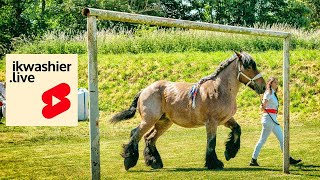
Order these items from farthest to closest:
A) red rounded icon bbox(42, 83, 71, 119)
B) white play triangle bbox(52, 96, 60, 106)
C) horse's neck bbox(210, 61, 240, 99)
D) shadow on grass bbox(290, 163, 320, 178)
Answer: white play triangle bbox(52, 96, 60, 106) → red rounded icon bbox(42, 83, 71, 119) → horse's neck bbox(210, 61, 240, 99) → shadow on grass bbox(290, 163, 320, 178)

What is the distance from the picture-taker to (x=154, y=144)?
9.77 metres

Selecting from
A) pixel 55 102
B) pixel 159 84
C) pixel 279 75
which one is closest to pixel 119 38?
pixel 279 75

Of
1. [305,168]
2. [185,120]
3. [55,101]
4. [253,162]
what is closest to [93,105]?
[185,120]

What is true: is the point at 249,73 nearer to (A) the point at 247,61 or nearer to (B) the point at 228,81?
(A) the point at 247,61

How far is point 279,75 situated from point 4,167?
11.6 m

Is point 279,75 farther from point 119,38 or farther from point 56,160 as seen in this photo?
point 56,160

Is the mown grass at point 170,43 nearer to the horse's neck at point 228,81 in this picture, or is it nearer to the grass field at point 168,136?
the grass field at point 168,136

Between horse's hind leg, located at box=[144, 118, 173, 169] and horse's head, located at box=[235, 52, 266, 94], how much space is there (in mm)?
1455

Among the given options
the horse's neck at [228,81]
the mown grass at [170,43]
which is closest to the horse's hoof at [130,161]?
the horse's neck at [228,81]

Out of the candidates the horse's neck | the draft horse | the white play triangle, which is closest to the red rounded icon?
the white play triangle

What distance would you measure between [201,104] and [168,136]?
5136mm

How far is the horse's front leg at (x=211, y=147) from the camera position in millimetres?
9260

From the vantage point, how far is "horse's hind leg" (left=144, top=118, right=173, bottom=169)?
9609 millimetres

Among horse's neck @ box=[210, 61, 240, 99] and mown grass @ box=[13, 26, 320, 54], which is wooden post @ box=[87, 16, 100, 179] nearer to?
horse's neck @ box=[210, 61, 240, 99]
